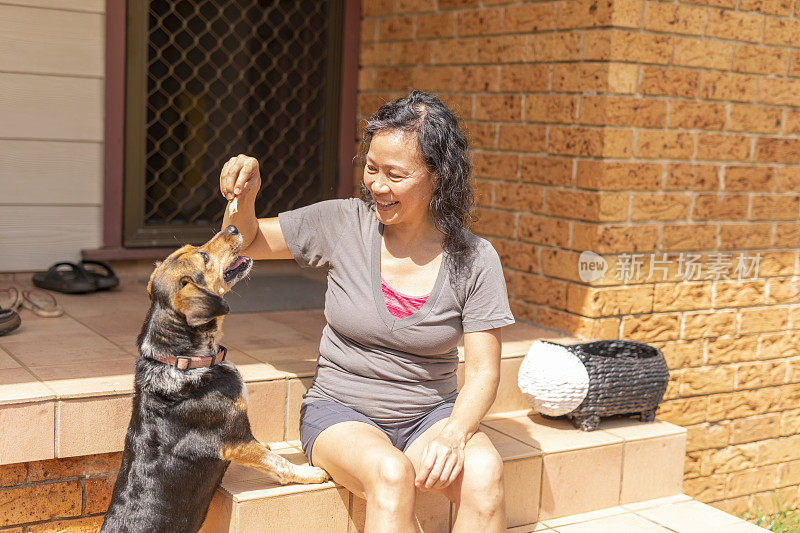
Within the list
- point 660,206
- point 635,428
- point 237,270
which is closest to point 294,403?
point 237,270

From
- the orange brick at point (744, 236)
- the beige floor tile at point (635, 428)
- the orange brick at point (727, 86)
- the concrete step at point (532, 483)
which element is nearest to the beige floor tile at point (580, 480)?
the concrete step at point (532, 483)

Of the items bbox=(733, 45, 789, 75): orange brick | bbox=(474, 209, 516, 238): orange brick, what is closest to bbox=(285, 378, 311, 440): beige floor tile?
bbox=(474, 209, 516, 238): orange brick

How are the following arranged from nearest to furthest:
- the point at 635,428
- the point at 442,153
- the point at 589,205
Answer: the point at 442,153 → the point at 635,428 → the point at 589,205

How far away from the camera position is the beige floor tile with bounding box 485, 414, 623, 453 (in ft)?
11.3

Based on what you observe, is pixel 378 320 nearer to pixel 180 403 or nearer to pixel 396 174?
pixel 396 174

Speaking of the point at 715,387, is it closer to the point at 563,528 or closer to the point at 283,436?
the point at 563,528

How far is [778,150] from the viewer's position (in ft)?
15.1

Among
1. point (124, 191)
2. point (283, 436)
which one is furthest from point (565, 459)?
point (124, 191)

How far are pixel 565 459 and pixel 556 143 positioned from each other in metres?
1.56

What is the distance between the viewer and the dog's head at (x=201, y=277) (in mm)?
2447

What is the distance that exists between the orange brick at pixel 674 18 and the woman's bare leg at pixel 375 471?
2.39 m

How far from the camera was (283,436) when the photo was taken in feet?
10.8

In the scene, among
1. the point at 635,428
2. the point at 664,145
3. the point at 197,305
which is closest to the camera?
the point at 197,305

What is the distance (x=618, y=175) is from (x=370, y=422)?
1887 millimetres
